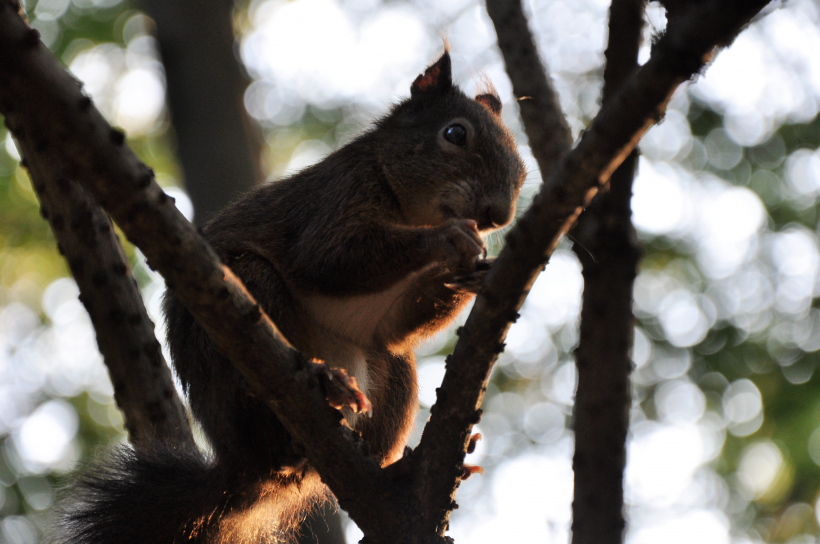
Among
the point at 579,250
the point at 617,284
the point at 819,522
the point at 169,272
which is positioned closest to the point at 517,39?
the point at 579,250

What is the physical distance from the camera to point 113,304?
323cm

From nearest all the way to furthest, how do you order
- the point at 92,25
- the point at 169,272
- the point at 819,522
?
the point at 169,272 < the point at 819,522 < the point at 92,25

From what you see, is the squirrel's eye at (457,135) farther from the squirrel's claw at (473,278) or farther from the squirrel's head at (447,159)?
the squirrel's claw at (473,278)

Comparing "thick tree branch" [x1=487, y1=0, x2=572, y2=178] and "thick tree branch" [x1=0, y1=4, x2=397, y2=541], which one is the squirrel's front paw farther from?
"thick tree branch" [x1=0, y1=4, x2=397, y2=541]

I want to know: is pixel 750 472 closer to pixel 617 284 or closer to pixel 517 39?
pixel 517 39

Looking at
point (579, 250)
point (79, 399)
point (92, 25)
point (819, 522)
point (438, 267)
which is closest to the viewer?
point (579, 250)

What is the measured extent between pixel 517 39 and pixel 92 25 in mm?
6533

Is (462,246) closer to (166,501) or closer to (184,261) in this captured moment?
(184,261)

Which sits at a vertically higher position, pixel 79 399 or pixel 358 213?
pixel 79 399

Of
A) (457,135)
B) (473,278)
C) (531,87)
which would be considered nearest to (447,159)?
(457,135)

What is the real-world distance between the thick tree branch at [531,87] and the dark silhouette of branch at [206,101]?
2084mm

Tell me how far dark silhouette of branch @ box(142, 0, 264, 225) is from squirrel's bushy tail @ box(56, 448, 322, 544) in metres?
1.86

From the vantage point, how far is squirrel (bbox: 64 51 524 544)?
2781 millimetres

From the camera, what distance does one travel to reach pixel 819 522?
22.2 feet
